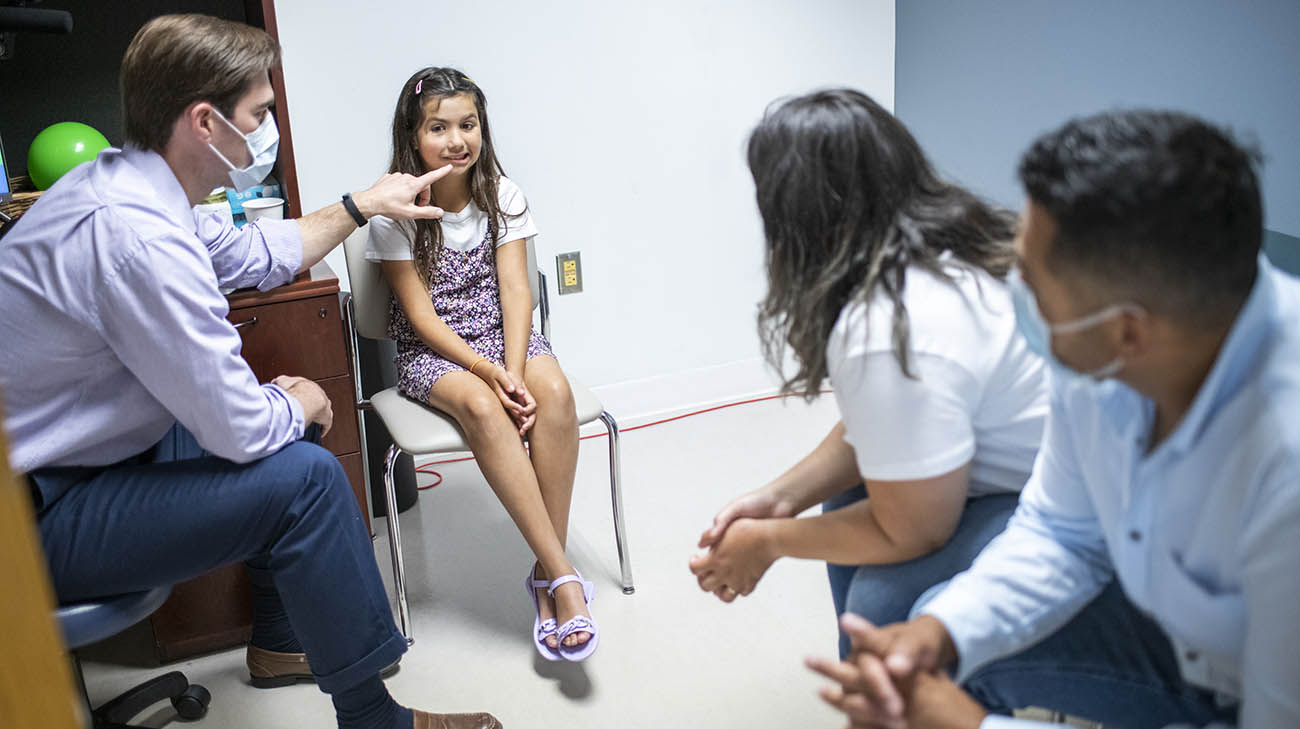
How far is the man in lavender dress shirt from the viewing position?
60.4 inches

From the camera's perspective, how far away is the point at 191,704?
1.93 meters

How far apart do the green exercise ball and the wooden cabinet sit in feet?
1.70

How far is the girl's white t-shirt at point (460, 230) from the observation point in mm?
2229

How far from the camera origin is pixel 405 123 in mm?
2232

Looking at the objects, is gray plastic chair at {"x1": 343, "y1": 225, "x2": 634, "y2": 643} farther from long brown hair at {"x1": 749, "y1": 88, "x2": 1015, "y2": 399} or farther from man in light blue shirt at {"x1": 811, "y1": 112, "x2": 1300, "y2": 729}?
man in light blue shirt at {"x1": 811, "y1": 112, "x2": 1300, "y2": 729}

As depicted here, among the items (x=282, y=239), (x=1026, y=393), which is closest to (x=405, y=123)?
(x=282, y=239)

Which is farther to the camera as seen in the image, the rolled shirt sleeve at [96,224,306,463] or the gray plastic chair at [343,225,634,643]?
the gray plastic chair at [343,225,634,643]

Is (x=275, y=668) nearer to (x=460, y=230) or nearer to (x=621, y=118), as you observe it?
(x=460, y=230)

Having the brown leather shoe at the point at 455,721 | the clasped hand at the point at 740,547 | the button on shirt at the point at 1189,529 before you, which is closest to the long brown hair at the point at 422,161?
the brown leather shoe at the point at 455,721

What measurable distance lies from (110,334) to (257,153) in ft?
1.34

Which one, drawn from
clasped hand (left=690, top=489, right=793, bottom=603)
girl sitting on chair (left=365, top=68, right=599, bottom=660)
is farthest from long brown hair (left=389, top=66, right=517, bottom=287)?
clasped hand (left=690, top=489, right=793, bottom=603)

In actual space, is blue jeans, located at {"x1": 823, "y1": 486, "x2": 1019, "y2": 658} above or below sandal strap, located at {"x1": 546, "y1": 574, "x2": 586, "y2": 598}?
above

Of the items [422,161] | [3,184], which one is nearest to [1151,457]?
[422,161]

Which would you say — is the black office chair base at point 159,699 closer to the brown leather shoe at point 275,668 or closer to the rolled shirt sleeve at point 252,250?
the brown leather shoe at point 275,668
